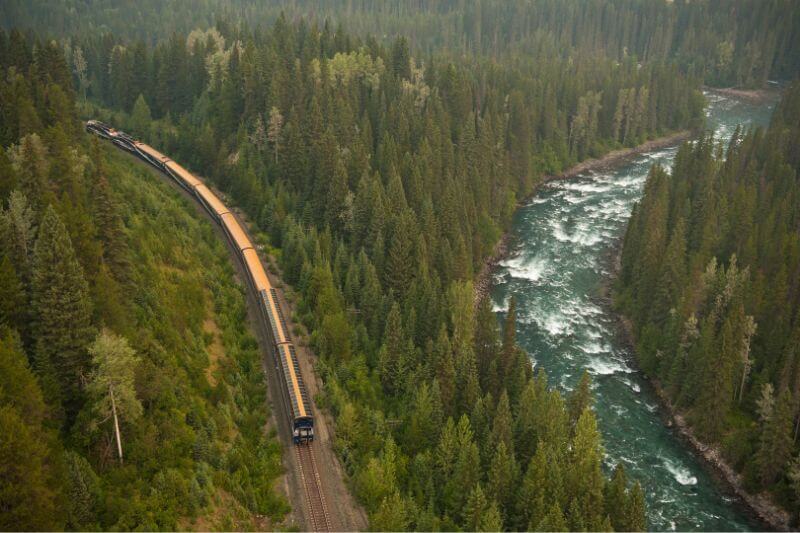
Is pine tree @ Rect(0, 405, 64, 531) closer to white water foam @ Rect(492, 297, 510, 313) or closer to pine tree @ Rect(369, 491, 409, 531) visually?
pine tree @ Rect(369, 491, 409, 531)

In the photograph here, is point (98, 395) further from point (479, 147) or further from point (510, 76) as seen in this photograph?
point (510, 76)

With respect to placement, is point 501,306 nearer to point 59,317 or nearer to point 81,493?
point 59,317

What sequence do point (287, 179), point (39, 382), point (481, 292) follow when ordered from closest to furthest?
1. point (39, 382)
2. point (481, 292)
3. point (287, 179)

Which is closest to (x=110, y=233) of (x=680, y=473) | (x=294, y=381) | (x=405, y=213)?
(x=294, y=381)

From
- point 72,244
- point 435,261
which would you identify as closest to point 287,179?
point 435,261

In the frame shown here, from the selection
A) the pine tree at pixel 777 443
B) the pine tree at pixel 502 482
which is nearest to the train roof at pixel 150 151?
the pine tree at pixel 502 482

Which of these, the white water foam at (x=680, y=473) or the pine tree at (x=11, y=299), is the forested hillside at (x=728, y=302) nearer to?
the white water foam at (x=680, y=473)
